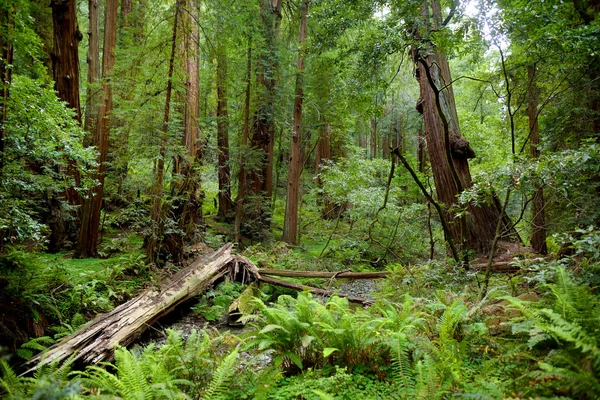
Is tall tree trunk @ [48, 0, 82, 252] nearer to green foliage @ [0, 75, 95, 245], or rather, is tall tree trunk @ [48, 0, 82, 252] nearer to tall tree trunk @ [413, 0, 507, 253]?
green foliage @ [0, 75, 95, 245]

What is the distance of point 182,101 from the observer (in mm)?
7477

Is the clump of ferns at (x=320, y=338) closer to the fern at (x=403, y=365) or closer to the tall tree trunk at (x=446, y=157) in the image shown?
the fern at (x=403, y=365)

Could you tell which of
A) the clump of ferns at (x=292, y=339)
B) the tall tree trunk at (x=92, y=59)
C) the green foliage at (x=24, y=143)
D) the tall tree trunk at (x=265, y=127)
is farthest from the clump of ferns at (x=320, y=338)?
the tall tree trunk at (x=92, y=59)

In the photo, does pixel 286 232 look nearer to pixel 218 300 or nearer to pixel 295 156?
pixel 295 156

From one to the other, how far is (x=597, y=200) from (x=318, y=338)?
4.25 m

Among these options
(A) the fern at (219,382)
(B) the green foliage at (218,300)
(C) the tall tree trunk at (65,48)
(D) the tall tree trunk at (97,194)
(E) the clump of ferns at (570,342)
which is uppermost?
(C) the tall tree trunk at (65,48)

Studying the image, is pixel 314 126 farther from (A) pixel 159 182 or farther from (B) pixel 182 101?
(A) pixel 159 182

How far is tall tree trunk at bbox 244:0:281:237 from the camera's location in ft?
36.8

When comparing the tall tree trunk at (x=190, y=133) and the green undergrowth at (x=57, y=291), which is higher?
the tall tree trunk at (x=190, y=133)

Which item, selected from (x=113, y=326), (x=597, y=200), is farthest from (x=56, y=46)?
(x=597, y=200)

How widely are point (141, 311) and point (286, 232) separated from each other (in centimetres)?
689

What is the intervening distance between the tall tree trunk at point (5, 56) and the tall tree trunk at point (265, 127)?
702 centimetres

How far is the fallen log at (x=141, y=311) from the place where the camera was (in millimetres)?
3770

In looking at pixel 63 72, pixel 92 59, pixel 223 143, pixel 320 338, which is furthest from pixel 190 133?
pixel 320 338
